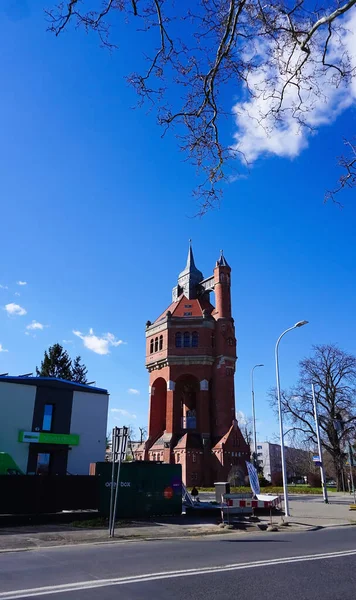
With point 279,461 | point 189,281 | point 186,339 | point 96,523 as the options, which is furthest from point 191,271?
point 279,461

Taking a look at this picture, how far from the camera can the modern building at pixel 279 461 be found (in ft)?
269

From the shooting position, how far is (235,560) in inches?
348

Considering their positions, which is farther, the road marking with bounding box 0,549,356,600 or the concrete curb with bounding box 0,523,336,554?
the concrete curb with bounding box 0,523,336,554

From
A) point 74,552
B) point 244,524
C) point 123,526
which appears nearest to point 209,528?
point 244,524

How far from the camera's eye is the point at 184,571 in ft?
25.1

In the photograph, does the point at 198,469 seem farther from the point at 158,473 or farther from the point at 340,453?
the point at 158,473

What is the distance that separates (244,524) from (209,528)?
1870 millimetres

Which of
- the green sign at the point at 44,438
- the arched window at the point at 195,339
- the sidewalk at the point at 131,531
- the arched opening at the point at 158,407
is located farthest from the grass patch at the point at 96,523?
the arched opening at the point at 158,407

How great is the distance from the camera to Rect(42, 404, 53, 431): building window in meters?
27.5

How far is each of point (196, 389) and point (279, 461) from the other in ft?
256

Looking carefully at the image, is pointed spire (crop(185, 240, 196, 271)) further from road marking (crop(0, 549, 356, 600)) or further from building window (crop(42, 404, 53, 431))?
road marking (crop(0, 549, 356, 600))

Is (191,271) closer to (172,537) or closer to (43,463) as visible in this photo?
(43,463)

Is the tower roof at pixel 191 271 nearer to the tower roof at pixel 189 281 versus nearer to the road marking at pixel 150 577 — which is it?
the tower roof at pixel 189 281

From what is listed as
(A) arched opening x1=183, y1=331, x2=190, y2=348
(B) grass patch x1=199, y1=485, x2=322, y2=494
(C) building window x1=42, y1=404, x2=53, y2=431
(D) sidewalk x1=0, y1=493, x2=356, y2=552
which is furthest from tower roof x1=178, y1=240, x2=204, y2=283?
(D) sidewalk x1=0, y1=493, x2=356, y2=552
